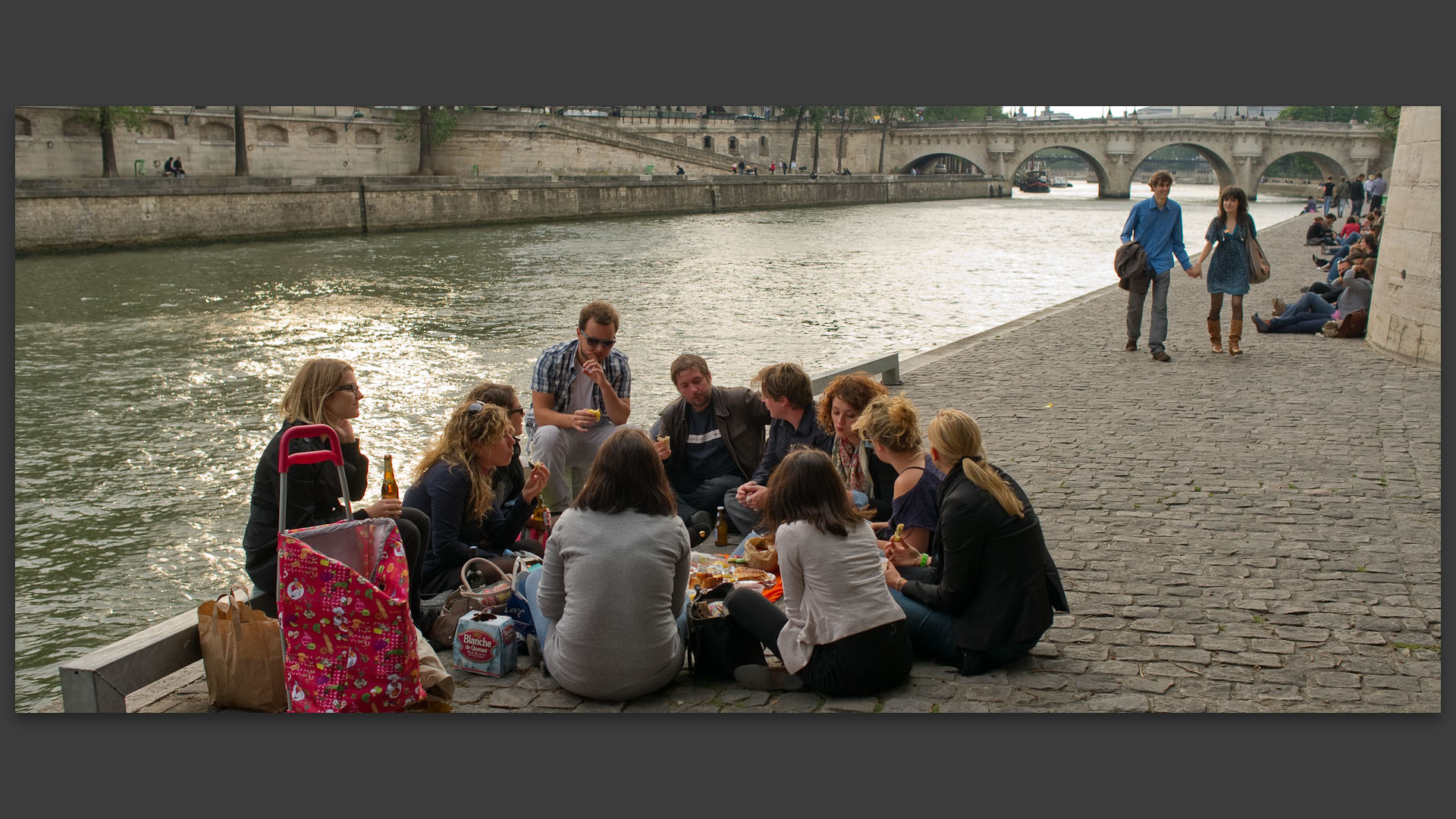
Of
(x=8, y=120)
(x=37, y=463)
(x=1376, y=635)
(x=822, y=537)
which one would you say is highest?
(x=8, y=120)

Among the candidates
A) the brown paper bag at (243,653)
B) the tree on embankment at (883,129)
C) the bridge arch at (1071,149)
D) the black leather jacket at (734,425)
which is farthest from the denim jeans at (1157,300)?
the tree on embankment at (883,129)

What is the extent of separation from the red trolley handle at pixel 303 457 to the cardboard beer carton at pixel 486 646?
510mm

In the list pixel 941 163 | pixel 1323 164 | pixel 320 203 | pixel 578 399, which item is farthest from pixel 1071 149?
pixel 578 399

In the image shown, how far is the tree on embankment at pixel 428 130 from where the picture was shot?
43125 mm

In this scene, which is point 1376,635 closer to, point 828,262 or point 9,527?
point 9,527

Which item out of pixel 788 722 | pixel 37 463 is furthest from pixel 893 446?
pixel 37 463

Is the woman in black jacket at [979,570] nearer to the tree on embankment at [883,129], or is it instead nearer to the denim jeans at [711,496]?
the denim jeans at [711,496]

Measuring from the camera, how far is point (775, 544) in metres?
3.94

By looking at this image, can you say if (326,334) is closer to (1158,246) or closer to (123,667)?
(1158,246)

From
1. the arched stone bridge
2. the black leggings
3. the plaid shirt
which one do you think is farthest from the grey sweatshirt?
the arched stone bridge

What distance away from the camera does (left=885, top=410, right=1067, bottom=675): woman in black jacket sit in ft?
11.8

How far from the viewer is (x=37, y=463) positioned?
8688 mm

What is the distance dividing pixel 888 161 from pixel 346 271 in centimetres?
5015

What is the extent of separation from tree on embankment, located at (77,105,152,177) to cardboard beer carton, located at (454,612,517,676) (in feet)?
Result: 92.8
